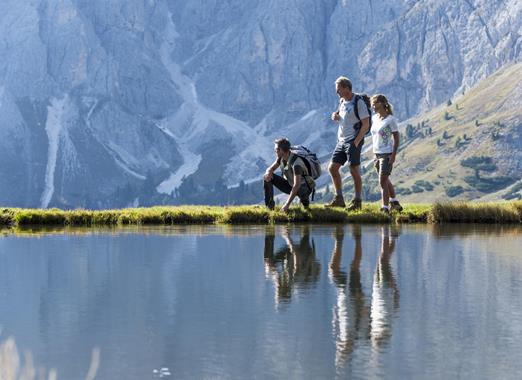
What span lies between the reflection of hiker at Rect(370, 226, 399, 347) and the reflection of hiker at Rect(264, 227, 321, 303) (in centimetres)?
102

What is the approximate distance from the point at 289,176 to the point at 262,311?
18.0 metres

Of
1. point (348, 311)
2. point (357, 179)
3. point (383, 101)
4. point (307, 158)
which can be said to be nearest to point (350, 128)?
point (383, 101)

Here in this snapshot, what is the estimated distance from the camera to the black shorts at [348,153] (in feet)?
100

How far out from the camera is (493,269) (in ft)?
54.5

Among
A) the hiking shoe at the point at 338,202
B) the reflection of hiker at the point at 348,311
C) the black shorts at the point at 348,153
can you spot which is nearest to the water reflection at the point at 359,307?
the reflection of hiker at the point at 348,311

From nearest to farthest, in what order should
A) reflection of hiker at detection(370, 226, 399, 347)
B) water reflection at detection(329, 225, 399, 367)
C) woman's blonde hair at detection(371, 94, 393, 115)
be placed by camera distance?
water reflection at detection(329, 225, 399, 367)
reflection of hiker at detection(370, 226, 399, 347)
woman's blonde hair at detection(371, 94, 393, 115)

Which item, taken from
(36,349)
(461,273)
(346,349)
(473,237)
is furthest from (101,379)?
(473,237)

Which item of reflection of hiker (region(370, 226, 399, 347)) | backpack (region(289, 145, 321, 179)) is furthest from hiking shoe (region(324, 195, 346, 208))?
reflection of hiker (region(370, 226, 399, 347))

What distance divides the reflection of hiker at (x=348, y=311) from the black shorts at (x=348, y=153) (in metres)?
12.4

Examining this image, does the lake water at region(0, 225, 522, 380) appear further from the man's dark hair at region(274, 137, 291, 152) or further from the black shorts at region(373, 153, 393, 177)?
the black shorts at region(373, 153, 393, 177)

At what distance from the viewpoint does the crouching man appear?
96.0 ft

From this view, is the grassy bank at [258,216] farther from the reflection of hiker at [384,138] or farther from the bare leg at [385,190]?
the reflection of hiker at [384,138]

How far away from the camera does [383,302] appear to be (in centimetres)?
1293

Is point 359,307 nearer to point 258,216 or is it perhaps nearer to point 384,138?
point 258,216
